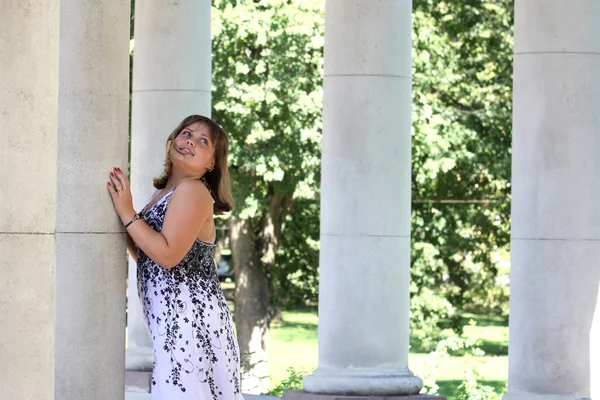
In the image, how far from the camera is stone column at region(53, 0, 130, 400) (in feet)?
87.2

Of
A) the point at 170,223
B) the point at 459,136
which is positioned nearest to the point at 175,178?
the point at 170,223

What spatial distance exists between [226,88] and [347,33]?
49.9 m

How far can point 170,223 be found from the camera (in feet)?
87.7

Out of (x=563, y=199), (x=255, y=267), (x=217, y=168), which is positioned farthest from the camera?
(x=255, y=267)

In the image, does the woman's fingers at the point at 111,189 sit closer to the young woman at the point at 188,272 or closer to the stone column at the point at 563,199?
the young woman at the point at 188,272

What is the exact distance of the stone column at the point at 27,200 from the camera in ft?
63.2

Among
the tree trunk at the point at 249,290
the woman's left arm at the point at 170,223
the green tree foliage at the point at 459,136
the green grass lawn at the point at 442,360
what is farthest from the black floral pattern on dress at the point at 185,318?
the green grass lawn at the point at 442,360

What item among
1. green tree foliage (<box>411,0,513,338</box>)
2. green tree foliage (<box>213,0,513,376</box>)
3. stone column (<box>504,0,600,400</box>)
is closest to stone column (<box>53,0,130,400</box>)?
stone column (<box>504,0,600,400</box>)

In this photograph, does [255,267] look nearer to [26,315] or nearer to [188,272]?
[188,272]

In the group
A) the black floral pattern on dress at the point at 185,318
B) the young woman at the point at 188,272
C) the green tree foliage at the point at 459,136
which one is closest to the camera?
the young woman at the point at 188,272

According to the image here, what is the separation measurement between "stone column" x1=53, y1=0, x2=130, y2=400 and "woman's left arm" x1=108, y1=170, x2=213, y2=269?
0.90 feet

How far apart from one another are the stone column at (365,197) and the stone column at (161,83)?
9.28 meters

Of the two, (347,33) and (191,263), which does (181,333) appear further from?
(347,33)

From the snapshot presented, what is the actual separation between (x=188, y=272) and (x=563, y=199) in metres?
22.0
